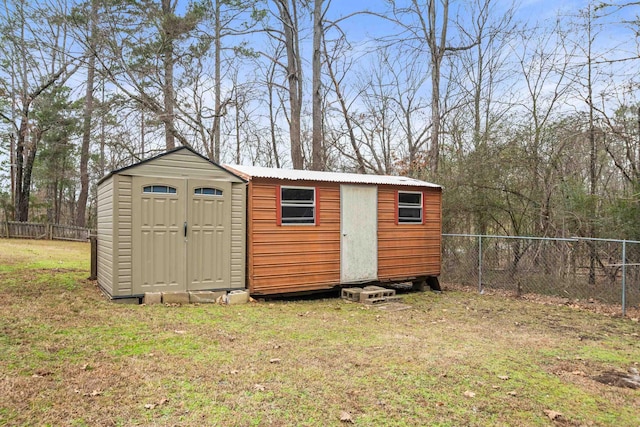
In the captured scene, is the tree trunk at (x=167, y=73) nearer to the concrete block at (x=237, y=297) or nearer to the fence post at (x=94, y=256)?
the fence post at (x=94, y=256)

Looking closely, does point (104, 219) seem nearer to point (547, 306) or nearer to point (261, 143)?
point (547, 306)

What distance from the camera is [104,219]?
22.4 ft

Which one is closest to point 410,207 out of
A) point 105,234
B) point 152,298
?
point 152,298

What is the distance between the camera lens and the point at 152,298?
6223mm

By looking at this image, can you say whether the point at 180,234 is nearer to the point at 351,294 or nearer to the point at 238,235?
the point at 238,235

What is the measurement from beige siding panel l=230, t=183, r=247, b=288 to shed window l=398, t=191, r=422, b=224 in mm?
A: 3317

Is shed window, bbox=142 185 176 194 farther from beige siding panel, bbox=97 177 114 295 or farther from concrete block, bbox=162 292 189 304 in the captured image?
concrete block, bbox=162 292 189 304

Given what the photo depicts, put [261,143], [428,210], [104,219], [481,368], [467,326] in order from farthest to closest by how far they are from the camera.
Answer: [261,143] < [428,210] < [104,219] < [467,326] < [481,368]

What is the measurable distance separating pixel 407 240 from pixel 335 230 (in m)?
1.78

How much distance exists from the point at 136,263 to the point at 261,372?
133 inches

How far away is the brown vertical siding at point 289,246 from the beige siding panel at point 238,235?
117mm

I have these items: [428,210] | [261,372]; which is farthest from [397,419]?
[428,210]

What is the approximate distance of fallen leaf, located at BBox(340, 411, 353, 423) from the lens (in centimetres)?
284

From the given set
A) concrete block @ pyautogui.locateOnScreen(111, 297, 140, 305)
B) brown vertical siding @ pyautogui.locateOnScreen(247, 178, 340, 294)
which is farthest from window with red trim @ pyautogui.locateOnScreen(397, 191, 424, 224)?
concrete block @ pyautogui.locateOnScreen(111, 297, 140, 305)
